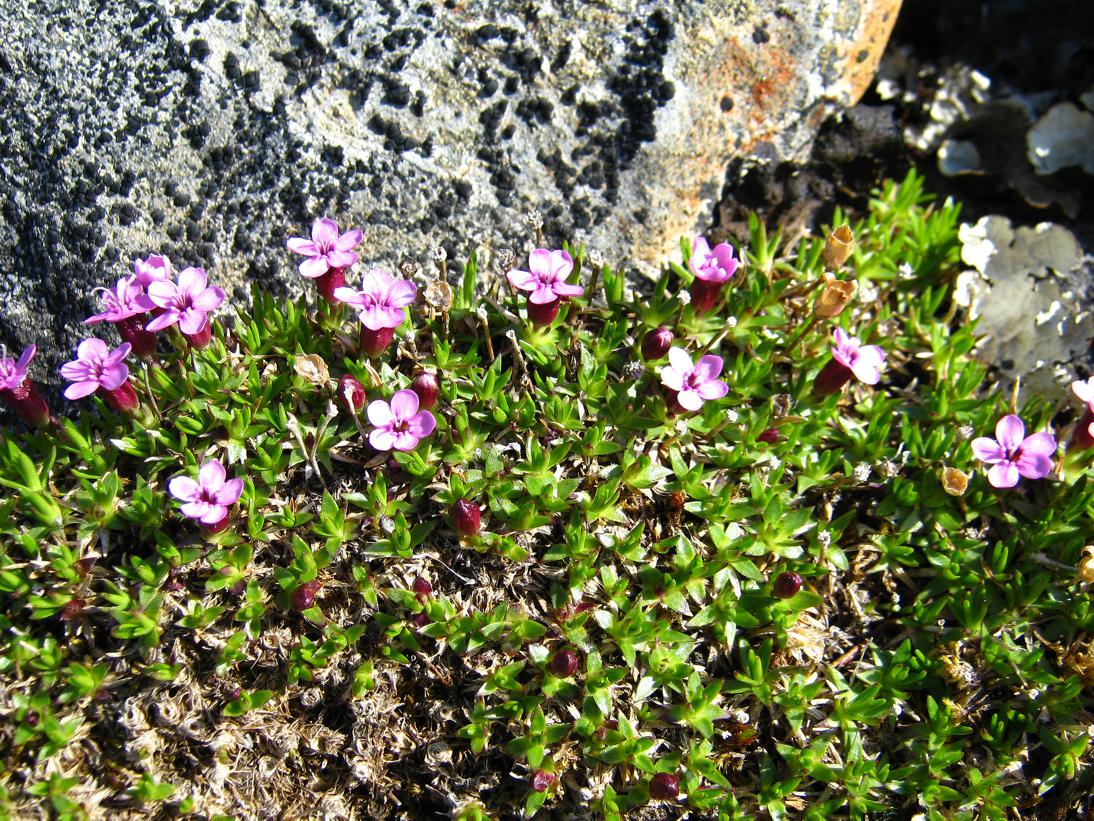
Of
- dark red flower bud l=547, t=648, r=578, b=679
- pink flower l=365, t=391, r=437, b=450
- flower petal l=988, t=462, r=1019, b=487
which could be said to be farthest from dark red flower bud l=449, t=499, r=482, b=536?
flower petal l=988, t=462, r=1019, b=487

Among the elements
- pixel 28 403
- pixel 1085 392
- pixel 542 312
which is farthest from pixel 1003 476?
pixel 28 403

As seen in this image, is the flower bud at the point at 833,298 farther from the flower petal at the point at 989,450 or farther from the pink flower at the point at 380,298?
the pink flower at the point at 380,298

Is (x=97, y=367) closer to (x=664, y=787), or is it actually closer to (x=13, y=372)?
(x=13, y=372)

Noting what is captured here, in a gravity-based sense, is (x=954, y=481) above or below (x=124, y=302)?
above

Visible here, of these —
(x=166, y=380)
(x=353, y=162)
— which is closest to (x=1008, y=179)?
(x=353, y=162)

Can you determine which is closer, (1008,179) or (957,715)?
(957,715)

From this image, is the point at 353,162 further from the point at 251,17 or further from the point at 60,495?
the point at 60,495

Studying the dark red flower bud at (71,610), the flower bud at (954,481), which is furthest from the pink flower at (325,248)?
the flower bud at (954,481)
